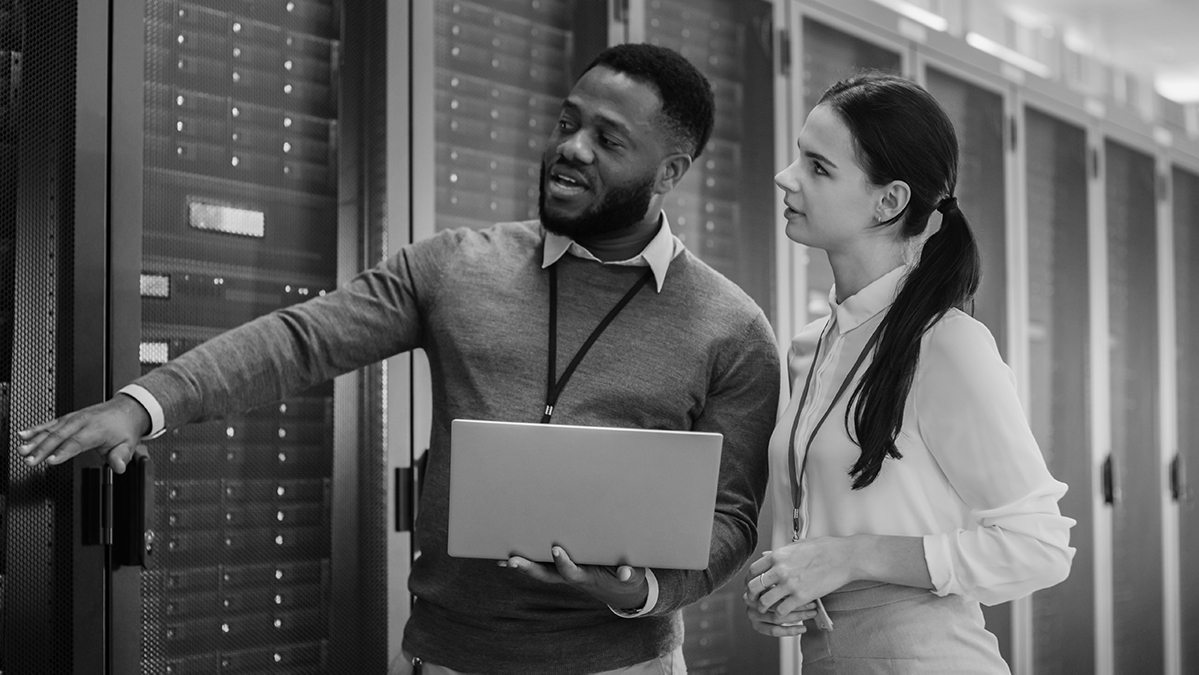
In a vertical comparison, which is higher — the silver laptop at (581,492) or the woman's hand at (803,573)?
the silver laptop at (581,492)

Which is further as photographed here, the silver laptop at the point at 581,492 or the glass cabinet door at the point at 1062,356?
the glass cabinet door at the point at 1062,356

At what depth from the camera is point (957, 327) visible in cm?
148

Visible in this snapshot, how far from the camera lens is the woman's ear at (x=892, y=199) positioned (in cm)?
156

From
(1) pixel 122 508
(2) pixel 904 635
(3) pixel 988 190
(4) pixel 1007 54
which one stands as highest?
(4) pixel 1007 54

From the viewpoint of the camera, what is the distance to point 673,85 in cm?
196

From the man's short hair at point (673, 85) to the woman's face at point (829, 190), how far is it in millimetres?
404

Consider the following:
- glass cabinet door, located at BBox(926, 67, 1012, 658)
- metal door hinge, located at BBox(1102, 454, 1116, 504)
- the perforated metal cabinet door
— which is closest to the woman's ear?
the perforated metal cabinet door

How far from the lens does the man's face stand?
1854mm

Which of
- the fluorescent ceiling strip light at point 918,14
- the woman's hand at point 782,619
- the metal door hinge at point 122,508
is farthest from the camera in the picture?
the fluorescent ceiling strip light at point 918,14

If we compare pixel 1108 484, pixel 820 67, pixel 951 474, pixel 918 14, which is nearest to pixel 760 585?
pixel 951 474

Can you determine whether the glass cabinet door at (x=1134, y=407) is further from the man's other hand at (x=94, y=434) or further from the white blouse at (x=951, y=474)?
the man's other hand at (x=94, y=434)

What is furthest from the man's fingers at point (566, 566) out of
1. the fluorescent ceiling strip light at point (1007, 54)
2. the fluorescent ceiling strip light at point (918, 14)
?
the fluorescent ceiling strip light at point (1007, 54)

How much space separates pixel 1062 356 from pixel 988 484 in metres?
3.29

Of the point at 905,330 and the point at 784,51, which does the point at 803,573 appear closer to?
the point at 905,330
